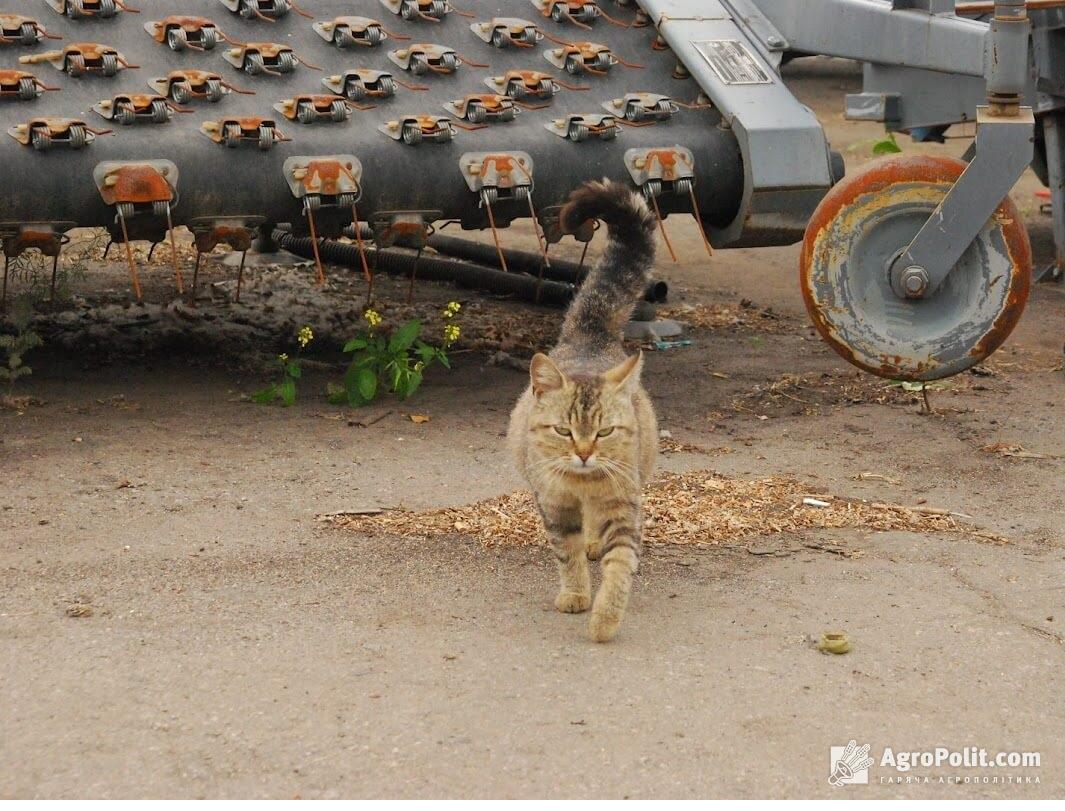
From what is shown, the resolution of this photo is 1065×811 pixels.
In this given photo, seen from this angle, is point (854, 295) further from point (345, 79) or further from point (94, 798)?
point (94, 798)

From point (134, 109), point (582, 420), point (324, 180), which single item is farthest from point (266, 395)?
point (582, 420)

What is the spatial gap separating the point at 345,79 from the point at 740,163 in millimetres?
1706

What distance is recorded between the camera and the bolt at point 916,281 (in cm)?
555

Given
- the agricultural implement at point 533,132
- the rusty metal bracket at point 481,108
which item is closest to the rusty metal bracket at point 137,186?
the agricultural implement at point 533,132

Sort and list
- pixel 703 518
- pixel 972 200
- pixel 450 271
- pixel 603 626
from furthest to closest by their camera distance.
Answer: pixel 450 271 < pixel 972 200 < pixel 703 518 < pixel 603 626

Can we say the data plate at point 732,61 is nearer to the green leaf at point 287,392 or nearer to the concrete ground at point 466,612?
the concrete ground at point 466,612

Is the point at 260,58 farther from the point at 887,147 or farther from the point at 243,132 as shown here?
the point at 887,147

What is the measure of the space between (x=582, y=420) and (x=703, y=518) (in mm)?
927

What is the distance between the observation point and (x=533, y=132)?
236 inches

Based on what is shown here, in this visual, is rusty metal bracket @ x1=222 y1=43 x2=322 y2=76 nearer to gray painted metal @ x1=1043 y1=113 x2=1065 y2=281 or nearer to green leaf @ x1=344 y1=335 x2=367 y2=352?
green leaf @ x1=344 y1=335 x2=367 y2=352

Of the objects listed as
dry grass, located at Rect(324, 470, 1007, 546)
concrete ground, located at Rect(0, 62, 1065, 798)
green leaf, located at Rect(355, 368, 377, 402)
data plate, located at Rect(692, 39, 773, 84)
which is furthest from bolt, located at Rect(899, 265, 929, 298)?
green leaf, located at Rect(355, 368, 377, 402)

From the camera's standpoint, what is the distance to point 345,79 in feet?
19.3
